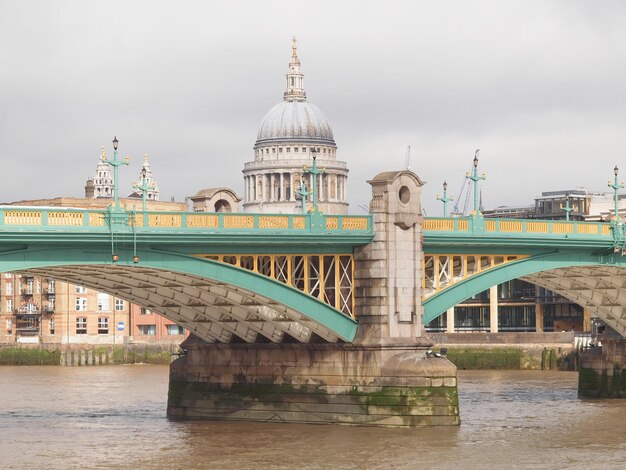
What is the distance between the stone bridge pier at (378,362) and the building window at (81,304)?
265 ft

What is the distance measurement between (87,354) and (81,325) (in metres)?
11.3

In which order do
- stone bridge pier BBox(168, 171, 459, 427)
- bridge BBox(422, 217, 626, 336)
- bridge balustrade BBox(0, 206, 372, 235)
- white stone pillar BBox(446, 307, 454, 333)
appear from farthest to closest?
white stone pillar BBox(446, 307, 454, 333) → bridge BBox(422, 217, 626, 336) → stone bridge pier BBox(168, 171, 459, 427) → bridge balustrade BBox(0, 206, 372, 235)

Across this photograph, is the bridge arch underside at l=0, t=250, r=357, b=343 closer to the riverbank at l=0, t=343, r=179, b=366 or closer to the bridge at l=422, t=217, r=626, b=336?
the bridge at l=422, t=217, r=626, b=336

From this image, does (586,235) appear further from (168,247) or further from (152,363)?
(152,363)

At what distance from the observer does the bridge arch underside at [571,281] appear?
7162cm

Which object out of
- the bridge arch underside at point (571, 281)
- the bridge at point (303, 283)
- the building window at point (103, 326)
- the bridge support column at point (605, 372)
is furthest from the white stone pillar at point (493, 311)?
the bridge at point (303, 283)

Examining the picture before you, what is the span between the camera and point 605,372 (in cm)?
8681

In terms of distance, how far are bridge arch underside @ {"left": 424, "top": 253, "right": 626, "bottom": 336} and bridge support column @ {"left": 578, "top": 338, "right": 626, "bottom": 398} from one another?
114 cm

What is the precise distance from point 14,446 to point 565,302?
297 ft

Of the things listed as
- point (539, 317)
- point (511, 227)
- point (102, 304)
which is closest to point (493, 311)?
point (539, 317)

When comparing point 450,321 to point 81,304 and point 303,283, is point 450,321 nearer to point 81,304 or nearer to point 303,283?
point 81,304

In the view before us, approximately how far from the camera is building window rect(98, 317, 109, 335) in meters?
150

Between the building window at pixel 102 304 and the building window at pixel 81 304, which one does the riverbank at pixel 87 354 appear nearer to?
the building window at pixel 81 304

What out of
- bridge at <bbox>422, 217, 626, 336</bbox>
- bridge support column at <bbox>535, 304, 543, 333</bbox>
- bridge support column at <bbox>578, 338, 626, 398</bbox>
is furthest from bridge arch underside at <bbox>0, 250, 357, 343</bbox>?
bridge support column at <bbox>535, 304, 543, 333</bbox>
